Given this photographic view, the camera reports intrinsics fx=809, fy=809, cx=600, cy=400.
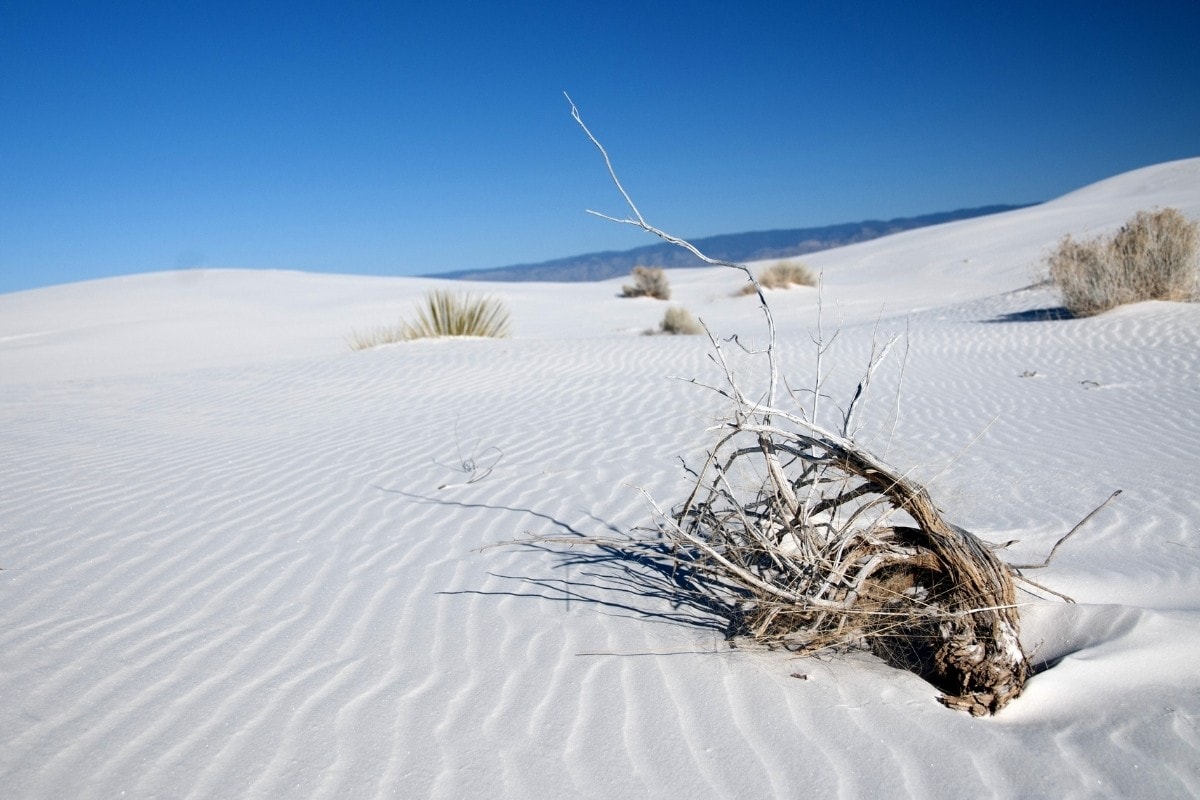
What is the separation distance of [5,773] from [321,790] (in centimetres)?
86

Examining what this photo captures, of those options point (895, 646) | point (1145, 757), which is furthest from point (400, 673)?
point (1145, 757)

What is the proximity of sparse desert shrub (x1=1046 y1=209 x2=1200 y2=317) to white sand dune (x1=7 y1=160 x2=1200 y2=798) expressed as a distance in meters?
3.28

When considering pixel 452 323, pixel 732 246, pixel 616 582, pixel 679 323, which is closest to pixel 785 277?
pixel 679 323

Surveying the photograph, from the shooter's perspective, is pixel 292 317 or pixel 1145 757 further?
pixel 292 317

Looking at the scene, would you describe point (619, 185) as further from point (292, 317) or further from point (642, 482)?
point (292, 317)

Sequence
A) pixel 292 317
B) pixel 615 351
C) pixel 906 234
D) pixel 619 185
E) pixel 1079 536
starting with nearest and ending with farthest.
Result: pixel 619 185 → pixel 1079 536 → pixel 615 351 → pixel 292 317 → pixel 906 234

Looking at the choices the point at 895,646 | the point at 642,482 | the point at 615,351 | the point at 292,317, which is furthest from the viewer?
the point at 292,317

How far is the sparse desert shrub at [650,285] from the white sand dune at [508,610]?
16.8 metres

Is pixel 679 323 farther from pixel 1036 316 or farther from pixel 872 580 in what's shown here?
pixel 872 580

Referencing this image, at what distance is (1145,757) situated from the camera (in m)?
2.18

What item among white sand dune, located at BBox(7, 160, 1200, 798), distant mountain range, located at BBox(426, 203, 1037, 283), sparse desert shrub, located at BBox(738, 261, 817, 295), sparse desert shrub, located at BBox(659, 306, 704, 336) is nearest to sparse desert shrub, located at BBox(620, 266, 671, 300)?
sparse desert shrub, located at BBox(738, 261, 817, 295)

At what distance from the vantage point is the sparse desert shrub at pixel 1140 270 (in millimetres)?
11336

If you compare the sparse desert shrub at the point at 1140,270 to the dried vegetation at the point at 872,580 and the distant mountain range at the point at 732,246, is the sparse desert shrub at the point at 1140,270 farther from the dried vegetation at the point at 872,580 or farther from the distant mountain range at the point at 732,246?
the distant mountain range at the point at 732,246

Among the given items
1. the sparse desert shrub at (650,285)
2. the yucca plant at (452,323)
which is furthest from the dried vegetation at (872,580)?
the sparse desert shrub at (650,285)
